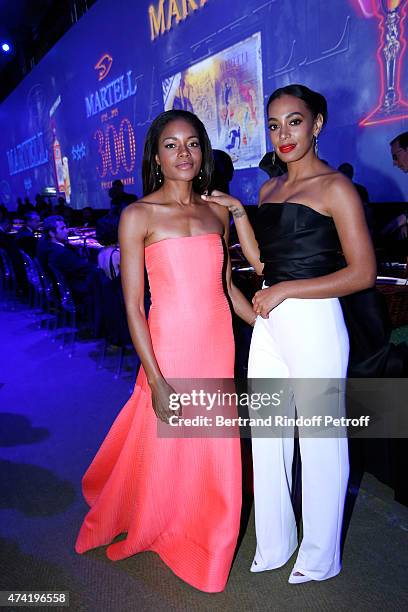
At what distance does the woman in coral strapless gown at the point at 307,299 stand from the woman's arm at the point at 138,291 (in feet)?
1.02

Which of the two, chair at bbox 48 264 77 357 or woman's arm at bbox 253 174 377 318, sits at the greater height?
woman's arm at bbox 253 174 377 318

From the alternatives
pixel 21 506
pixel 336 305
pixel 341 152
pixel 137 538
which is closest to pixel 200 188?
pixel 336 305

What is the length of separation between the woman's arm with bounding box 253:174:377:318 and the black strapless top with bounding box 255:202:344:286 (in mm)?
43

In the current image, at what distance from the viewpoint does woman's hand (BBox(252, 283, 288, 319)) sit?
4.87ft

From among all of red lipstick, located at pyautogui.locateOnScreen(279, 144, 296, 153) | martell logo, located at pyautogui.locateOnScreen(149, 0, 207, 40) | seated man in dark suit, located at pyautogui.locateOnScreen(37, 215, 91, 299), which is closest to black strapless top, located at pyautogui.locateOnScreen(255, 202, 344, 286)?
red lipstick, located at pyautogui.locateOnScreen(279, 144, 296, 153)

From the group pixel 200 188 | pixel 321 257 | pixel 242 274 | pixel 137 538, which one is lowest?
pixel 137 538

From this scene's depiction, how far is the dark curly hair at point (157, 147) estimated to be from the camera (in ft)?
5.41

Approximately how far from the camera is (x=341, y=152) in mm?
4891

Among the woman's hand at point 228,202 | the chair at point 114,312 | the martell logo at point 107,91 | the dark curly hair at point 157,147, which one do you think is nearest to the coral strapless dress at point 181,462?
the woman's hand at point 228,202

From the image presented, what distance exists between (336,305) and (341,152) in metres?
3.76

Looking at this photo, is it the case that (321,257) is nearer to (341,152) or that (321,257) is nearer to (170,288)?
(170,288)

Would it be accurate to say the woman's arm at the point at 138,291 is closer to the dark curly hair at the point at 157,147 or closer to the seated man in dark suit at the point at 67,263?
the dark curly hair at the point at 157,147

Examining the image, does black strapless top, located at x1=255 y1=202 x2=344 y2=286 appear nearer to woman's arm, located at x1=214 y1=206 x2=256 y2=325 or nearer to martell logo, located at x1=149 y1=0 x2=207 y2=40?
woman's arm, located at x1=214 y1=206 x2=256 y2=325

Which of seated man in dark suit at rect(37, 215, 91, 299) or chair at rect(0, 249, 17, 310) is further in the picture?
chair at rect(0, 249, 17, 310)
